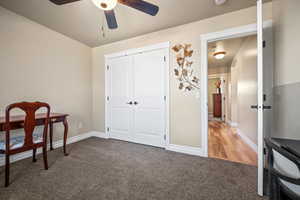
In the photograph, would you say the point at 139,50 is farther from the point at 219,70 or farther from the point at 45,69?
the point at 219,70

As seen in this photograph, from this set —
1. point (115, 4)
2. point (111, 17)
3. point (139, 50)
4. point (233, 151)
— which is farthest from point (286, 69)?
point (139, 50)

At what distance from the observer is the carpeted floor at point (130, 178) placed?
4.37 ft

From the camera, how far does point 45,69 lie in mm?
2496

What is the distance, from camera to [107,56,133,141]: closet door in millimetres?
3020

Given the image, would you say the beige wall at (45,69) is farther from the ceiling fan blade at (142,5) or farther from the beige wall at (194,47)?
the ceiling fan blade at (142,5)

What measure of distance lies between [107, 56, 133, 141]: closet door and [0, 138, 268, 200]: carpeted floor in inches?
34.5

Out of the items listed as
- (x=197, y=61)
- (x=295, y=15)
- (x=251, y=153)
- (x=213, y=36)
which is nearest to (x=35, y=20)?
(x=197, y=61)

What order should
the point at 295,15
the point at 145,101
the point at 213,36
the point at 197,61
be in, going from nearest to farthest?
the point at 295,15
the point at 213,36
the point at 197,61
the point at 145,101

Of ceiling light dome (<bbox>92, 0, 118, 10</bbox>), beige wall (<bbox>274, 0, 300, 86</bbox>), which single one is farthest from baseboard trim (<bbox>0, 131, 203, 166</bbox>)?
ceiling light dome (<bbox>92, 0, 118, 10</bbox>)

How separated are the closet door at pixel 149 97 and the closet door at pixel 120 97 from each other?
0.57ft

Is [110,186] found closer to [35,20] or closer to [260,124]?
[260,124]

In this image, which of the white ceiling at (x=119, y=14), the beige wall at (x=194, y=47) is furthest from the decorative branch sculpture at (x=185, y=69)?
the white ceiling at (x=119, y=14)

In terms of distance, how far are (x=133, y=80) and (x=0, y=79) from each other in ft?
7.17

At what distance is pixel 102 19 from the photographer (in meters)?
2.29
